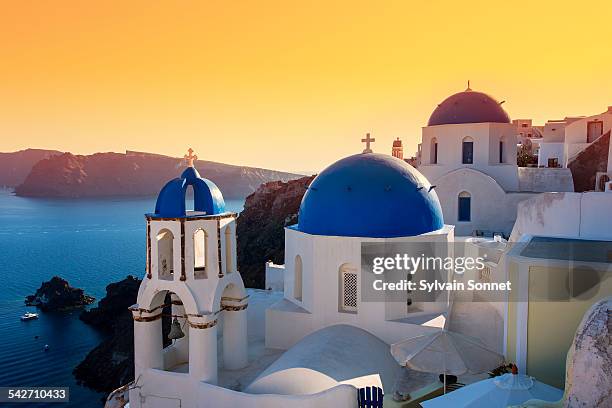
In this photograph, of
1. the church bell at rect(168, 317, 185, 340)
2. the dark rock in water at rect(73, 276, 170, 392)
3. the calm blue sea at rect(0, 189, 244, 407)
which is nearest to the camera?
the church bell at rect(168, 317, 185, 340)

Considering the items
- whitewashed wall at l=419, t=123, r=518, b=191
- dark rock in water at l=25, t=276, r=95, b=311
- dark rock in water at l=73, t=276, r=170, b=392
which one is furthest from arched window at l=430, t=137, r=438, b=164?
dark rock in water at l=25, t=276, r=95, b=311

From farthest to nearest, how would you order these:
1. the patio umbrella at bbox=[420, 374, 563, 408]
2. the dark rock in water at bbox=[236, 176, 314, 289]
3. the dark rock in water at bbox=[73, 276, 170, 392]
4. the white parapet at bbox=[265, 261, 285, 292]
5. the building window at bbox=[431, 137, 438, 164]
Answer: the dark rock in water at bbox=[236, 176, 314, 289] → the dark rock in water at bbox=[73, 276, 170, 392] → the building window at bbox=[431, 137, 438, 164] → the white parapet at bbox=[265, 261, 285, 292] → the patio umbrella at bbox=[420, 374, 563, 408]

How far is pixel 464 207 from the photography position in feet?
65.4

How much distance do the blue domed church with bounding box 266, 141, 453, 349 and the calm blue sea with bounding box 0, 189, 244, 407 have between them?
24542mm

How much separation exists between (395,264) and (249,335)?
4.80 metres

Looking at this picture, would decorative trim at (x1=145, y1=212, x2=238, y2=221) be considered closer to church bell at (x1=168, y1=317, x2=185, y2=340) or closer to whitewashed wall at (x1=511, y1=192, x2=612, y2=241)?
church bell at (x1=168, y1=317, x2=185, y2=340)

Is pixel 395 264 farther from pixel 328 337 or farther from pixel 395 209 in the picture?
pixel 328 337

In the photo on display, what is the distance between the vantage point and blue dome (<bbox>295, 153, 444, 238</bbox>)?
1181cm

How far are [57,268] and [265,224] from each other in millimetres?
32442

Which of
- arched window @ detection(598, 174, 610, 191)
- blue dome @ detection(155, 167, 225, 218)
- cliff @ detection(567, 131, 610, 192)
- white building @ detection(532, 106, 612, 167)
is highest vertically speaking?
white building @ detection(532, 106, 612, 167)

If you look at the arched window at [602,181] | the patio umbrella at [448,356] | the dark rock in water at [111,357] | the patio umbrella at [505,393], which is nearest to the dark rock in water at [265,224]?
the dark rock in water at [111,357]

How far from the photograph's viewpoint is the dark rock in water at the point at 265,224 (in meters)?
45.1

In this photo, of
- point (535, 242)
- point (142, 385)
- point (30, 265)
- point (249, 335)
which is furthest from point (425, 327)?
point (30, 265)

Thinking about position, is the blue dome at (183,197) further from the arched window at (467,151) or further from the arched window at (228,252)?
the arched window at (467,151)
